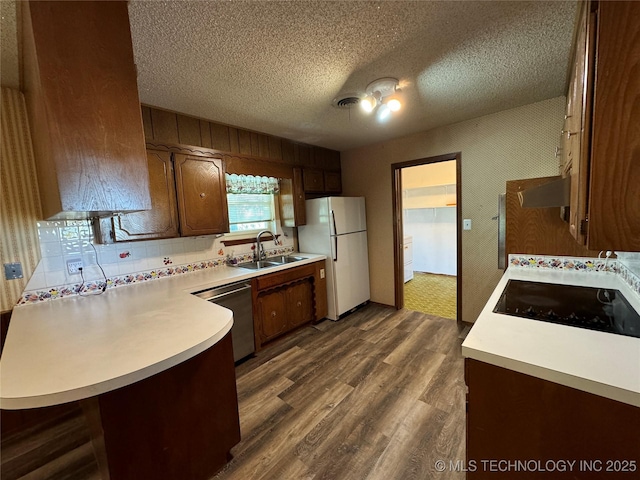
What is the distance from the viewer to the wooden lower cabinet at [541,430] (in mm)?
766

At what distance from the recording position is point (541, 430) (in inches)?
34.7

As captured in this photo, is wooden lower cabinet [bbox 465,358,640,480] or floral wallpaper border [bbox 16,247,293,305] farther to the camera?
floral wallpaper border [bbox 16,247,293,305]

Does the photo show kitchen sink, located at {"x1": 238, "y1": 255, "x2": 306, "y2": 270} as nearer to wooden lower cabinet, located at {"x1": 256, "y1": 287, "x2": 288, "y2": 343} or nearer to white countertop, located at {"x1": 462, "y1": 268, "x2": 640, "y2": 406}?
wooden lower cabinet, located at {"x1": 256, "y1": 287, "x2": 288, "y2": 343}

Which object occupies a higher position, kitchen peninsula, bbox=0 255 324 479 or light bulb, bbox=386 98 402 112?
light bulb, bbox=386 98 402 112

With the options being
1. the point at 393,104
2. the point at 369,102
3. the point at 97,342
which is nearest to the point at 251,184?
the point at 369,102

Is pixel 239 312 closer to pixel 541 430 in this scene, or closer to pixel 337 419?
pixel 337 419

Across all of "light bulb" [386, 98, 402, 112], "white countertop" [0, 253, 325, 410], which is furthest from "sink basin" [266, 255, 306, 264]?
"light bulb" [386, 98, 402, 112]

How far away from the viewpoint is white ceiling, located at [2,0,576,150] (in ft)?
4.05

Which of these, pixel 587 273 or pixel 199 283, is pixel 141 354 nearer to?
pixel 199 283

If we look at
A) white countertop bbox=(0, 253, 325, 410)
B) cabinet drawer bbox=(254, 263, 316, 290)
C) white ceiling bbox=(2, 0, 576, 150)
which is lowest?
Answer: cabinet drawer bbox=(254, 263, 316, 290)

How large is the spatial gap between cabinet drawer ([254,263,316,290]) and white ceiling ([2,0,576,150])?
156 centimetres

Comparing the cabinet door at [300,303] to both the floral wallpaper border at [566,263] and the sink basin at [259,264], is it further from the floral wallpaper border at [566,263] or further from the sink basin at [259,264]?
the floral wallpaper border at [566,263]

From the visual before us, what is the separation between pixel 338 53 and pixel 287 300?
2290 millimetres

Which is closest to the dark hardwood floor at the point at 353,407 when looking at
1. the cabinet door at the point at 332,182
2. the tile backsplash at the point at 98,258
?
the tile backsplash at the point at 98,258
